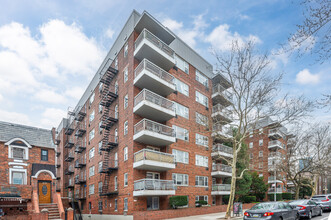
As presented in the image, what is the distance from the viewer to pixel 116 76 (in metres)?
28.0

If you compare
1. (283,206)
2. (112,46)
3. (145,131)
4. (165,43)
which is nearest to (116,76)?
(112,46)

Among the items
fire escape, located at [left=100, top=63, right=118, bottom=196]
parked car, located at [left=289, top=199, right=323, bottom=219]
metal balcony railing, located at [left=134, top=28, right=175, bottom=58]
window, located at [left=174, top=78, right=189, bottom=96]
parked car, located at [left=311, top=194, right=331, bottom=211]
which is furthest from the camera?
window, located at [left=174, top=78, right=189, bottom=96]

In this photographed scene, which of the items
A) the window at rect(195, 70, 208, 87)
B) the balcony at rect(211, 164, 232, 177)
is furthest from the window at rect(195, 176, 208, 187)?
the window at rect(195, 70, 208, 87)

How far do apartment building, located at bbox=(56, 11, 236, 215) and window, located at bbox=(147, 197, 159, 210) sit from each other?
58 mm

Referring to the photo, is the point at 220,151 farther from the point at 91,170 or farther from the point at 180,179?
the point at 91,170

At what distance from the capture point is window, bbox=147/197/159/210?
22.2 m

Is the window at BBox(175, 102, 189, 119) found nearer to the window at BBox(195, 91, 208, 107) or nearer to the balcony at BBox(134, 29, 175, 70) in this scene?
the window at BBox(195, 91, 208, 107)

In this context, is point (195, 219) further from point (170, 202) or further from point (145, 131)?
point (145, 131)

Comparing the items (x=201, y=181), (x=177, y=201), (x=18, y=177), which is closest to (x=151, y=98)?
(x=177, y=201)

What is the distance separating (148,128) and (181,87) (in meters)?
8.32

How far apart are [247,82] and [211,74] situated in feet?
45.0

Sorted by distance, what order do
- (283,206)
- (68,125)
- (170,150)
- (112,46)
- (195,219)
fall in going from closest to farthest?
(283,206), (195,219), (170,150), (112,46), (68,125)

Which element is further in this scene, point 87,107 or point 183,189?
point 87,107

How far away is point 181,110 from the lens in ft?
90.2
